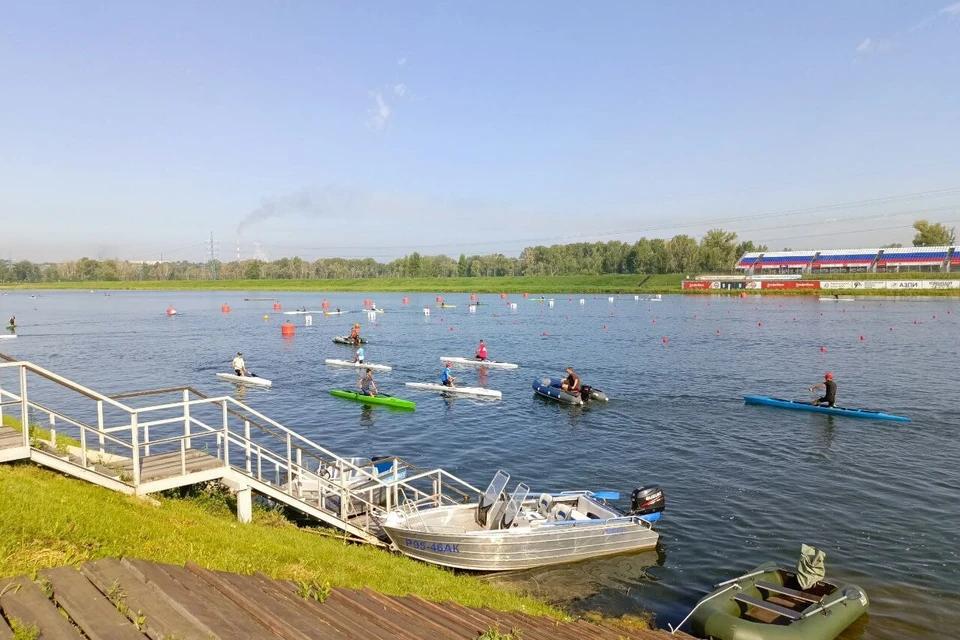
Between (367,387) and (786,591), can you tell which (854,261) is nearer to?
(367,387)

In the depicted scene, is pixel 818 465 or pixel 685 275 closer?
pixel 818 465

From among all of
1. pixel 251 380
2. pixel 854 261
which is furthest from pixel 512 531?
pixel 854 261

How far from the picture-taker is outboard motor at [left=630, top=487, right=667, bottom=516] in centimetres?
1788

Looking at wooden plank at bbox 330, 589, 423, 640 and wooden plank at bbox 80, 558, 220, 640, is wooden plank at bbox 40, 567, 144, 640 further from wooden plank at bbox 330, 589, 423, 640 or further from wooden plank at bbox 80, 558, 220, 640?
wooden plank at bbox 330, 589, 423, 640

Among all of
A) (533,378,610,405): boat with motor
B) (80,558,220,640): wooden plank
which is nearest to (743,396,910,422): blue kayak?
(533,378,610,405): boat with motor

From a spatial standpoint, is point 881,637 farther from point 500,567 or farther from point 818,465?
point 818,465

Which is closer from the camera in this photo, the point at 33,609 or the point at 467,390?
the point at 33,609

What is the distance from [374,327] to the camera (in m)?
78.6

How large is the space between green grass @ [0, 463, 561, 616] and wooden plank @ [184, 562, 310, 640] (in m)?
0.58

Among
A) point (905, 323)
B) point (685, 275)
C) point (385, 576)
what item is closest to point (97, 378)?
point (385, 576)

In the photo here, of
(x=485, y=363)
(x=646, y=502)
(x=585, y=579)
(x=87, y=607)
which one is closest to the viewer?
(x=87, y=607)

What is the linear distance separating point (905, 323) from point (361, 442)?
234 feet

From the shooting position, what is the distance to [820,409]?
31438mm

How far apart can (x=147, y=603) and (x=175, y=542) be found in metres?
2.83
